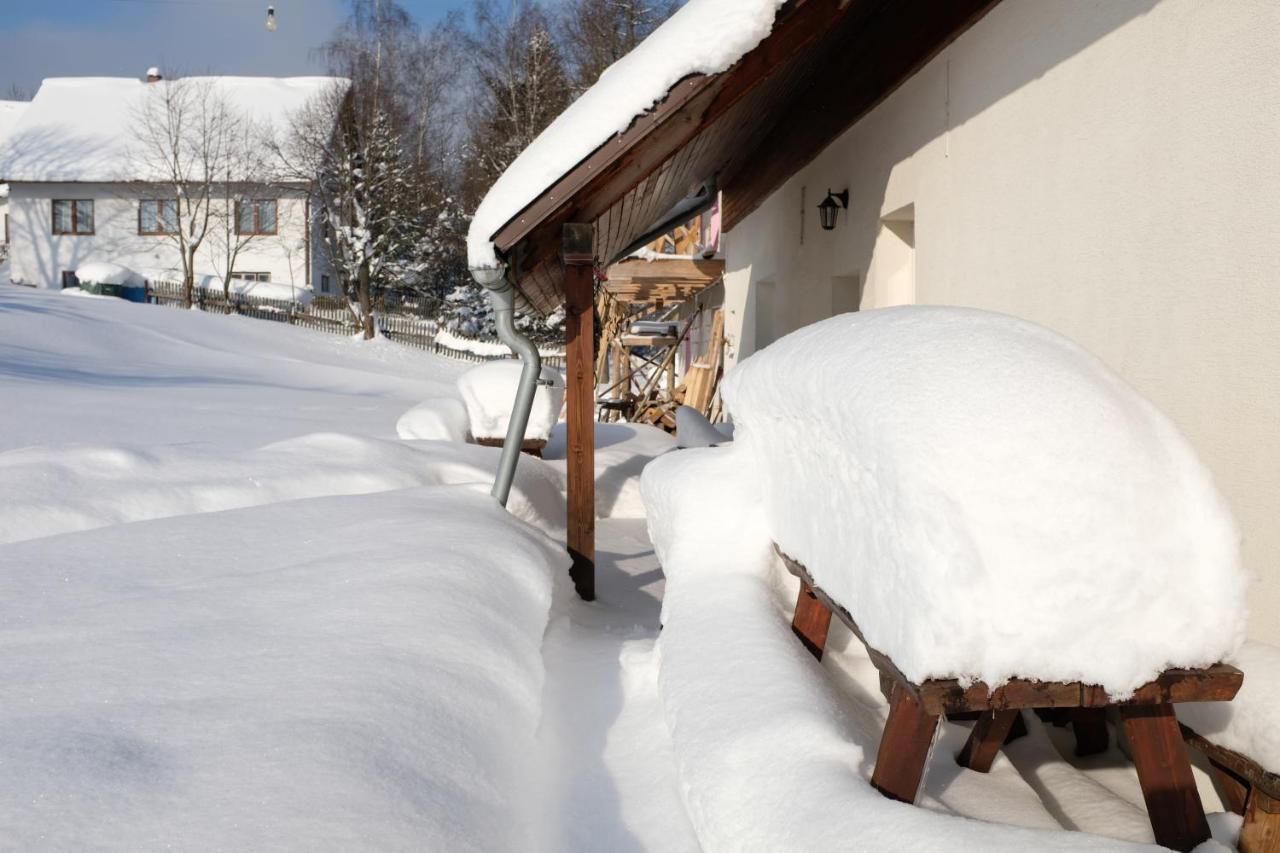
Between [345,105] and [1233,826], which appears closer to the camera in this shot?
[1233,826]

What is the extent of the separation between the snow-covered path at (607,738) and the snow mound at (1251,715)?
1.31 meters

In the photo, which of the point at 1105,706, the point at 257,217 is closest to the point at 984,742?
the point at 1105,706

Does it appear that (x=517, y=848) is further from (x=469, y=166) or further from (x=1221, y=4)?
(x=469, y=166)

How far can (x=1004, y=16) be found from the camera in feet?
13.9

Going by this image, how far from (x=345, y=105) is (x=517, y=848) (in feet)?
104

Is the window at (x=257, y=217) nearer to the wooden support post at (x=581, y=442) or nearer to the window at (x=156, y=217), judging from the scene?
the window at (x=156, y=217)

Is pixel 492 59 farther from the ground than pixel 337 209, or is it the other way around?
pixel 492 59

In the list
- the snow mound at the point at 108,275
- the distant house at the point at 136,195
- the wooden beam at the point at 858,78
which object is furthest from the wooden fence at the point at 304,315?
the wooden beam at the point at 858,78

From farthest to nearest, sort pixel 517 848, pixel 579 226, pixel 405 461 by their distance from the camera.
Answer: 1. pixel 405 461
2. pixel 579 226
3. pixel 517 848

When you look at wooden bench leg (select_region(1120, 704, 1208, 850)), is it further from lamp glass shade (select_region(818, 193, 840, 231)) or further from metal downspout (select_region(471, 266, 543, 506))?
lamp glass shade (select_region(818, 193, 840, 231))

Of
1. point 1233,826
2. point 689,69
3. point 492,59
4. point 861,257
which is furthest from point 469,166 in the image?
point 1233,826

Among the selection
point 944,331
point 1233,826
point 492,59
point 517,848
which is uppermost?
point 492,59

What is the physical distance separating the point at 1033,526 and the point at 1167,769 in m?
0.72

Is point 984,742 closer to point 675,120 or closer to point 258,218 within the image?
point 675,120
